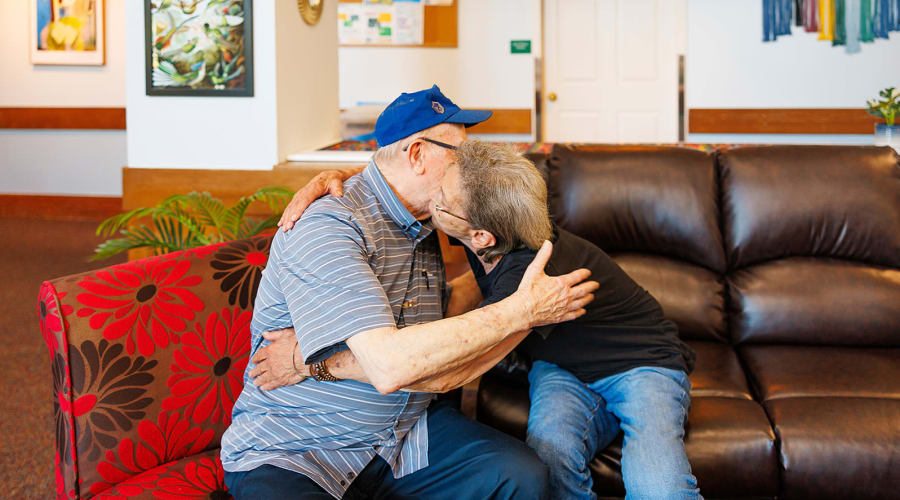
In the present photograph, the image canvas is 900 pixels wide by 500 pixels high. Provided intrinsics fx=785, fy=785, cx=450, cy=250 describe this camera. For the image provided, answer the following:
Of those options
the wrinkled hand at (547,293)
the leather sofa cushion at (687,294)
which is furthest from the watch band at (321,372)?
the leather sofa cushion at (687,294)

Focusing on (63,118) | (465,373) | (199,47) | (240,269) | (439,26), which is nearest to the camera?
(465,373)

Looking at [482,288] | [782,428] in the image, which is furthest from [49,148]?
[782,428]

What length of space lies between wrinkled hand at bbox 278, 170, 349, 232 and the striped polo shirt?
2cm

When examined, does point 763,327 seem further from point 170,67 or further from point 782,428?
point 170,67

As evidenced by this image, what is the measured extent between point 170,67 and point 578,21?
150 inches

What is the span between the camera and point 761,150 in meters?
2.58

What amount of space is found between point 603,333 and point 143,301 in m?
1.03

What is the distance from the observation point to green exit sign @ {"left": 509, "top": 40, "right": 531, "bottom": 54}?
616 cm

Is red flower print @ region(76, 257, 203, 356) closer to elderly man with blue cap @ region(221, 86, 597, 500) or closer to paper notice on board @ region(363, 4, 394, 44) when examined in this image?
elderly man with blue cap @ region(221, 86, 597, 500)

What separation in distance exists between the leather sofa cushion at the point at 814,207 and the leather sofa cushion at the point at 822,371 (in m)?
0.31

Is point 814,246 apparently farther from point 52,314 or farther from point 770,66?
point 770,66

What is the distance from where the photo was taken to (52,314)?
152cm

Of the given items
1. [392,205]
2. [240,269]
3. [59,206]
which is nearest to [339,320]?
[392,205]

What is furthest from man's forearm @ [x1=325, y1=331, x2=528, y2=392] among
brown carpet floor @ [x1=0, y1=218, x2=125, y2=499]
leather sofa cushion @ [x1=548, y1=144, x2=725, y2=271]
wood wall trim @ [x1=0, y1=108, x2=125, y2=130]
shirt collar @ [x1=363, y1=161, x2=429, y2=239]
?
wood wall trim @ [x1=0, y1=108, x2=125, y2=130]
